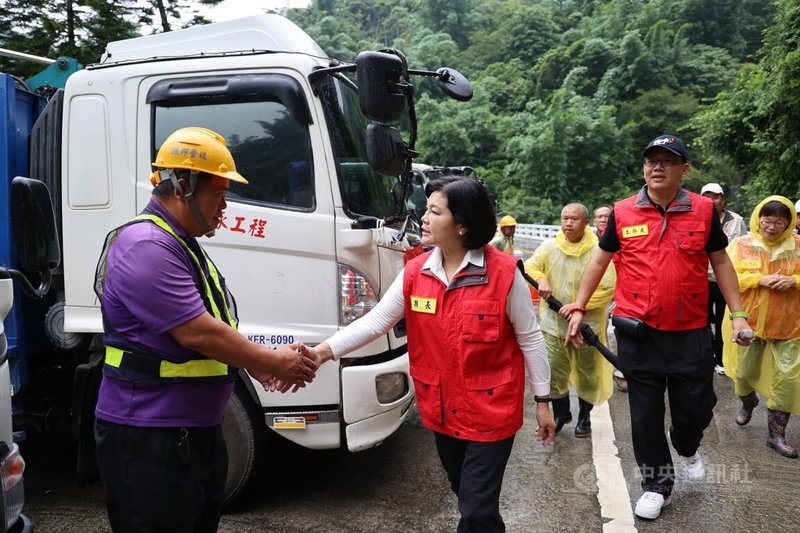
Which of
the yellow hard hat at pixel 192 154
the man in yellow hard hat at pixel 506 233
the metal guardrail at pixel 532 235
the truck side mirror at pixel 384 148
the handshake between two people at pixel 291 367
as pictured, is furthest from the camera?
the metal guardrail at pixel 532 235

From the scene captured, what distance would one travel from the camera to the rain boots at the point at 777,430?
4.09 m

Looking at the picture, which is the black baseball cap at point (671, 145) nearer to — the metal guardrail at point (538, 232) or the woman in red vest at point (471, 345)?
Answer: the woman in red vest at point (471, 345)

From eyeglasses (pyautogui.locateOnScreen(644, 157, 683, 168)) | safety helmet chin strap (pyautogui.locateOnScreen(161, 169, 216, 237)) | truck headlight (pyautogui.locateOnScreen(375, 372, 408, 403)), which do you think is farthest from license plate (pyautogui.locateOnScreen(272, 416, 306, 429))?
eyeglasses (pyautogui.locateOnScreen(644, 157, 683, 168))

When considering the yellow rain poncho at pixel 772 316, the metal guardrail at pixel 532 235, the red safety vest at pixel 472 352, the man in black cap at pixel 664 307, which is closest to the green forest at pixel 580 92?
the metal guardrail at pixel 532 235

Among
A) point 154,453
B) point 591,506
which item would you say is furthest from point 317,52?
point 591,506

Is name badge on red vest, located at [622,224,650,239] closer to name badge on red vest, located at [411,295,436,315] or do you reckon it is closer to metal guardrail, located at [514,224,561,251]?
name badge on red vest, located at [411,295,436,315]

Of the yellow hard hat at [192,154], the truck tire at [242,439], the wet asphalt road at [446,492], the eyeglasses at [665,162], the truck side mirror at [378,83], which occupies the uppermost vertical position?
the truck side mirror at [378,83]

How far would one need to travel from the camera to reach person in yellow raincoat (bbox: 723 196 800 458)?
4102 mm

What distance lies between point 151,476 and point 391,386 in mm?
1539

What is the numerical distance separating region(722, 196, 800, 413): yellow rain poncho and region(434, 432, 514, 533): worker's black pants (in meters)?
2.82

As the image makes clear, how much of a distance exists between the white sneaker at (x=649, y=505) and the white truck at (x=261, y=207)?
139 centimetres

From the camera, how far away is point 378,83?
2760 millimetres

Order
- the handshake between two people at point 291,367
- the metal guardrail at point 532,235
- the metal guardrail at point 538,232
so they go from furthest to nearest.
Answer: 1. the metal guardrail at point 538,232
2. the metal guardrail at point 532,235
3. the handshake between two people at point 291,367

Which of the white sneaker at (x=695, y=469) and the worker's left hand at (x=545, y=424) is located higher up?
the worker's left hand at (x=545, y=424)
